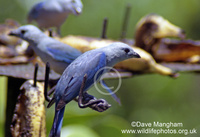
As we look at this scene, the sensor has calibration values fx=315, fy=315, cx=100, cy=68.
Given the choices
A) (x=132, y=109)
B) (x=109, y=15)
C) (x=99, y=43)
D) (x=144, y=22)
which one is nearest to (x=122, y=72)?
(x=99, y=43)

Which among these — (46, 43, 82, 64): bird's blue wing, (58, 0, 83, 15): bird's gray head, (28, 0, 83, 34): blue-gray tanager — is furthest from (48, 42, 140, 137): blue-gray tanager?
(28, 0, 83, 34): blue-gray tanager

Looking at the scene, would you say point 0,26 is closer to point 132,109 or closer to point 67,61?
point 67,61

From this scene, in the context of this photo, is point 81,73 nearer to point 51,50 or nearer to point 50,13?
point 51,50

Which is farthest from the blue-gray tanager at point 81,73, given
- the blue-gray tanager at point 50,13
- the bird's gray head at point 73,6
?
the blue-gray tanager at point 50,13

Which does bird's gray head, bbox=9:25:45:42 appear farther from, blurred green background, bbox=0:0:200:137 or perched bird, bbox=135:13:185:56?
blurred green background, bbox=0:0:200:137

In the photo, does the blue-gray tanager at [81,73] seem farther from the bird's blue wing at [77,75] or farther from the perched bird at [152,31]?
the perched bird at [152,31]
